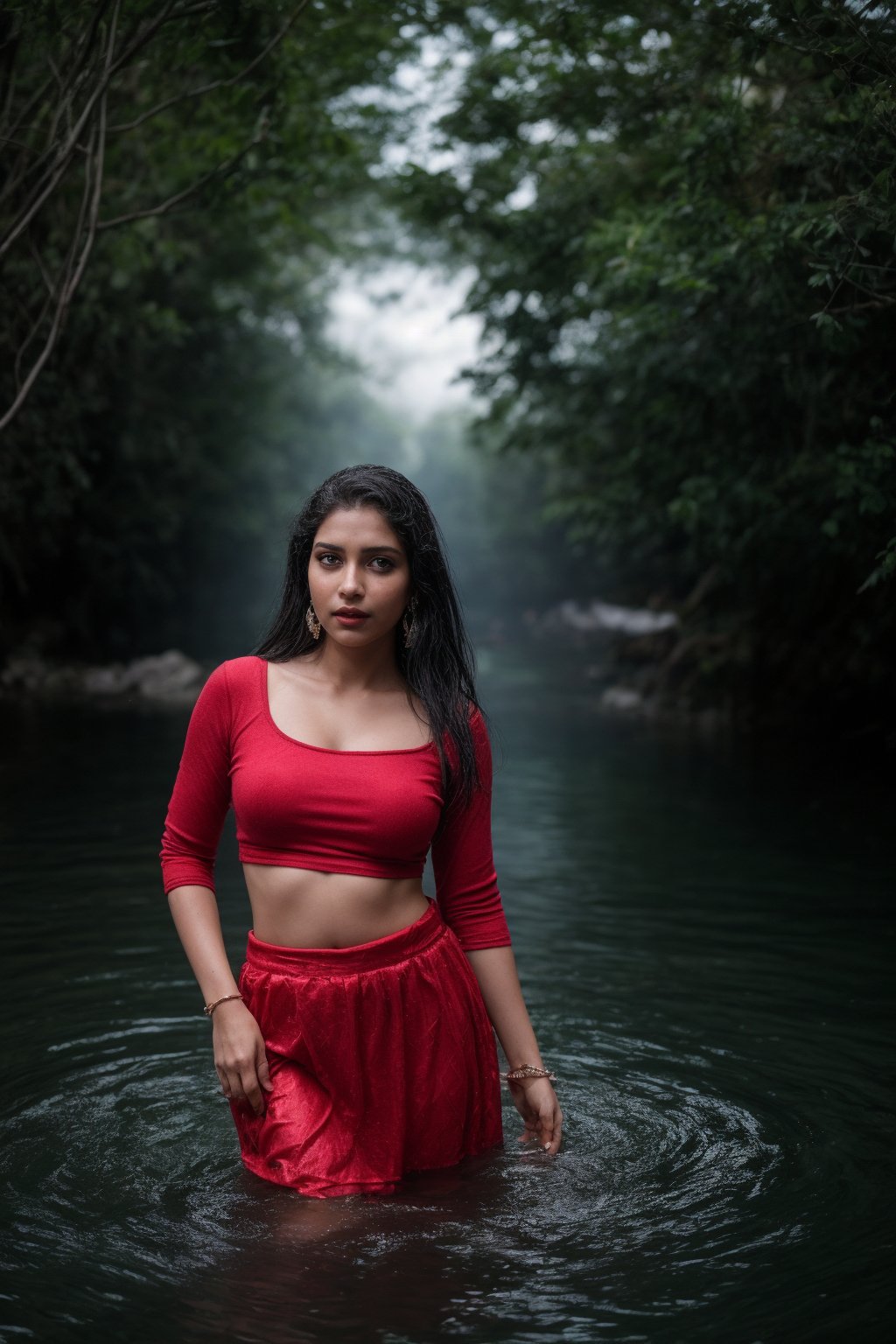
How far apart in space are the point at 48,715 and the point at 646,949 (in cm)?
1117

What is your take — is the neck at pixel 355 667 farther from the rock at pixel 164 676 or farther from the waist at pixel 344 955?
the rock at pixel 164 676

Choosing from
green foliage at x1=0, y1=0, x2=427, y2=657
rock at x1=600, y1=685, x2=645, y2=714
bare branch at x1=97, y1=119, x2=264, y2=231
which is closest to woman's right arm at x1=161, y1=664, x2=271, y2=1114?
green foliage at x1=0, y1=0, x2=427, y2=657

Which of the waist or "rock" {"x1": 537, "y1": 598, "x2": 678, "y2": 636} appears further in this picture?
"rock" {"x1": 537, "y1": 598, "x2": 678, "y2": 636}

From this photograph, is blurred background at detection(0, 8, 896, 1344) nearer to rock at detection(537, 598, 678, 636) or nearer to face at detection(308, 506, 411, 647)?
face at detection(308, 506, 411, 647)

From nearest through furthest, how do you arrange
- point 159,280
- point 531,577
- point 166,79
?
1. point 166,79
2. point 159,280
3. point 531,577

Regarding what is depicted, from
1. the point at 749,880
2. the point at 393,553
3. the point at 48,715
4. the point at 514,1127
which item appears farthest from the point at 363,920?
the point at 48,715

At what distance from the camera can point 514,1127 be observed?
4.62 meters

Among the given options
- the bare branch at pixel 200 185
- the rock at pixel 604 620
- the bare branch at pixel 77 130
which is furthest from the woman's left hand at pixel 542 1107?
the rock at pixel 604 620

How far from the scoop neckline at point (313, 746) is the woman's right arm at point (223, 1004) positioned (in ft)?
1.37

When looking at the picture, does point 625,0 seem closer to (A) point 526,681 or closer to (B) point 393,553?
(B) point 393,553

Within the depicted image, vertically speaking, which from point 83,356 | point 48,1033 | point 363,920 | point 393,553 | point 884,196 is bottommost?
point 48,1033

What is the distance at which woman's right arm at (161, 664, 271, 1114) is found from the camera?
3.32 meters

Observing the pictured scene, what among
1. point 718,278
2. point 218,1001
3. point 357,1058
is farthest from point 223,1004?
point 718,278

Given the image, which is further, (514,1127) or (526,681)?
(526,681)
